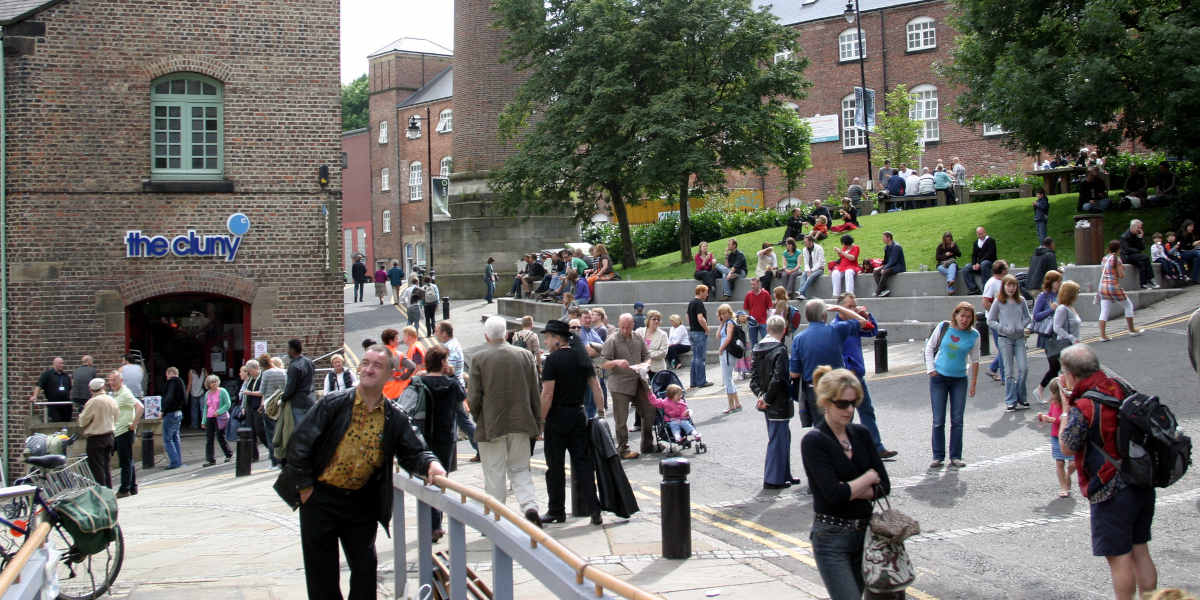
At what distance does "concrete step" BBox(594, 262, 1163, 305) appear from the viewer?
21125mm

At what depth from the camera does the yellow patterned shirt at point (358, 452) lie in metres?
5.95

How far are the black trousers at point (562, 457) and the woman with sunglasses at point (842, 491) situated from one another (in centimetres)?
409

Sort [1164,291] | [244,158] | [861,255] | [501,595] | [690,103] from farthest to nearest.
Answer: [690,103] → [861,255] → [244,158] → [1164,291] → [501,595]

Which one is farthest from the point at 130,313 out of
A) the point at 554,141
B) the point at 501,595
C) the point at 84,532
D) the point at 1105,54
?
the point at 1105,54

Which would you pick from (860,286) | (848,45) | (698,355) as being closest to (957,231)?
(860,286)

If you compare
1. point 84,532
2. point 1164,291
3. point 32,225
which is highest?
point 32,225

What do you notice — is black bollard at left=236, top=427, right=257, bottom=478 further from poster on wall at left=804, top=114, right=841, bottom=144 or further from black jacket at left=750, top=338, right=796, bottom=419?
poster on wall at left=804, top=114, right=841, bottom=144

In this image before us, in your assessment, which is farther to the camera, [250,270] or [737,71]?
[737,71]

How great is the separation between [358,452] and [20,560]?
1.71 meters

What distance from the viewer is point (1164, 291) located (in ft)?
66.5

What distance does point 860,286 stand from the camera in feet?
77.3

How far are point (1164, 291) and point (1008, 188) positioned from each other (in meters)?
14.1

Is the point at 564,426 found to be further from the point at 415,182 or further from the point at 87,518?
the point at 415,182

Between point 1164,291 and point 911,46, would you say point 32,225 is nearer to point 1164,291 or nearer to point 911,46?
point 1164,291
